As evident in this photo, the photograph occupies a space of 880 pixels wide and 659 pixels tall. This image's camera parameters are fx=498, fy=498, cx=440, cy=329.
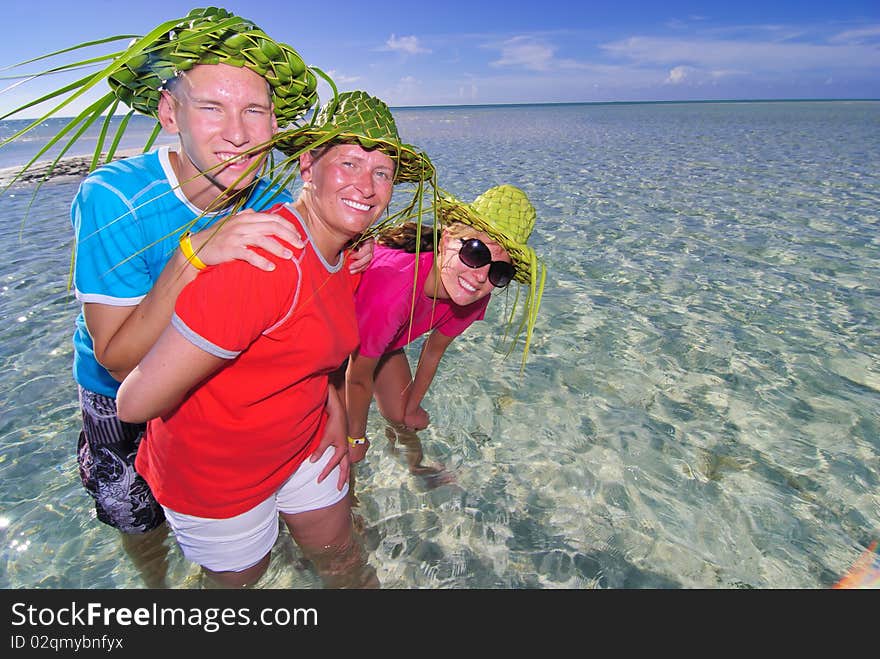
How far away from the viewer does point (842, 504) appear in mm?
3363

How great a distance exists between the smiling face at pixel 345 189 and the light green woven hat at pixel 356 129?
0.14 feet

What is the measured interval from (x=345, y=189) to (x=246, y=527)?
144 cm

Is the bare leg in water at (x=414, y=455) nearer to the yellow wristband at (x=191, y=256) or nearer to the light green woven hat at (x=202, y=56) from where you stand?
the yellow wristband at (x=191, y=256)

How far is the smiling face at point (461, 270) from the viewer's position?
9.21 ft

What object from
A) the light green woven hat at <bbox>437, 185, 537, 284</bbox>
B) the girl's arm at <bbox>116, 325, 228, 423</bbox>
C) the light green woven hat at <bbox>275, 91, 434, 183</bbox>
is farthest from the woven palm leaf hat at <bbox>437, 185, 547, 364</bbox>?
the girl's arm at <bbox>116, 325, 228, 423</bbox>

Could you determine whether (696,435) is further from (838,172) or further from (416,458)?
(838,172)

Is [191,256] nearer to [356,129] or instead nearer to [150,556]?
[356,129]

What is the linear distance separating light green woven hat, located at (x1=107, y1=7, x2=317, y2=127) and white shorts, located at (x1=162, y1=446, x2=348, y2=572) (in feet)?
5.18

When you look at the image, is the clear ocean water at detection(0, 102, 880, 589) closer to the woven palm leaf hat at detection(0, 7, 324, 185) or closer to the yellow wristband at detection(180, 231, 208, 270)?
the yellow wristband at detection(180, 231, 208, 270)

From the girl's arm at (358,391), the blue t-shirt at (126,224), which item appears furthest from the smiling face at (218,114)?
the girl's arm at (358,391)

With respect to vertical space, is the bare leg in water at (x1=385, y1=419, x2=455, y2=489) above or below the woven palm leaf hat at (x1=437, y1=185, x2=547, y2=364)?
below

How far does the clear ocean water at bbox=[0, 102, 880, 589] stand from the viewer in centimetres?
306

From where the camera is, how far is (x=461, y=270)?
282 centimetres

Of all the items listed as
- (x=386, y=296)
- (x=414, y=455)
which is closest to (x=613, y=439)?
(x=414, y=455)
